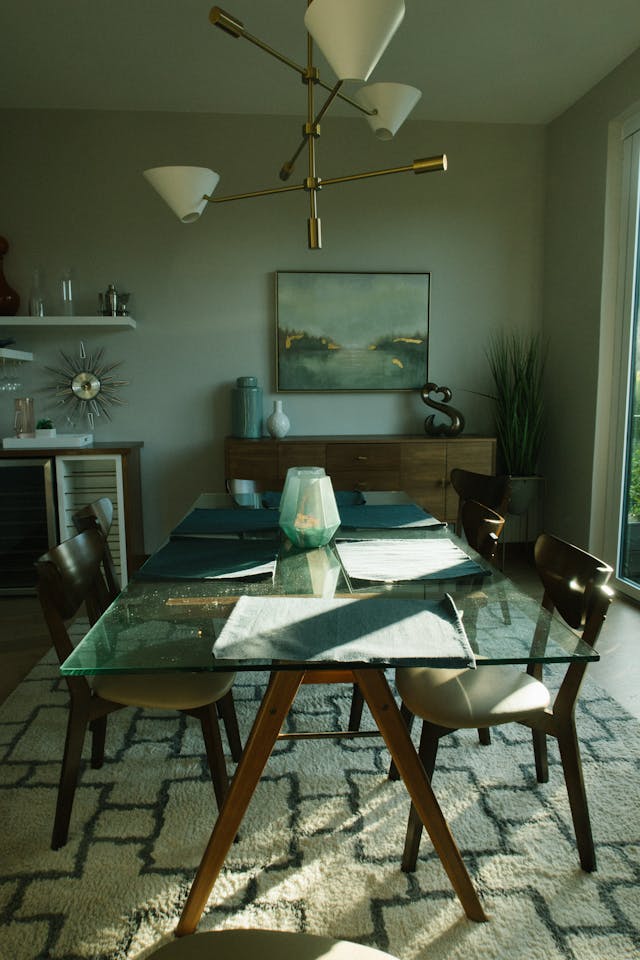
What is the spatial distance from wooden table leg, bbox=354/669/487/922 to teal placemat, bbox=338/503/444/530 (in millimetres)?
873

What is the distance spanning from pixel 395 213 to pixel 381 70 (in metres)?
0.88

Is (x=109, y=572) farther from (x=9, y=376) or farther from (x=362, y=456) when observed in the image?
(x=9, y=376)

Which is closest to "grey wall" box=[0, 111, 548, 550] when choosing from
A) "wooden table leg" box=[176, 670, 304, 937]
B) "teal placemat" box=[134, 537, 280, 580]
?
"teal placemat" box=[134, 537, 280, 580]

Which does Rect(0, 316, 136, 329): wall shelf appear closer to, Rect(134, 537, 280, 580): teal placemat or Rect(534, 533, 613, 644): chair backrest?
Rect(134, 537, 280, 580): teal placemat

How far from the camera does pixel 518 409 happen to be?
435 cm

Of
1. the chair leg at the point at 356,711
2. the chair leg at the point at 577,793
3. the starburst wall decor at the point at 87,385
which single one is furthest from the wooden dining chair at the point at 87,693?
the starburst wall decor at the point at 87,385

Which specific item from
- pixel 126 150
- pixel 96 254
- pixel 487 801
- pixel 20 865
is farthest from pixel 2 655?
pixel 126 150

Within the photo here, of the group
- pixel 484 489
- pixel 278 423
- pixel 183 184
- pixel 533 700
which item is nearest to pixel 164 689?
pixel 533 700

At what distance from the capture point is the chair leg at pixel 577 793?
5.28 ft

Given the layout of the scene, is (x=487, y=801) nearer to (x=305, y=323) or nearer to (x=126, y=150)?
(x=305, y=323)

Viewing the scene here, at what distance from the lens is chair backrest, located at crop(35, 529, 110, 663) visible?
1.65 meters

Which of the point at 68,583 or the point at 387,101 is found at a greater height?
the point at 387,101

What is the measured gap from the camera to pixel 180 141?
429 cm

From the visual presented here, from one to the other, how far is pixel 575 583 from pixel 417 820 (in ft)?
2.24
